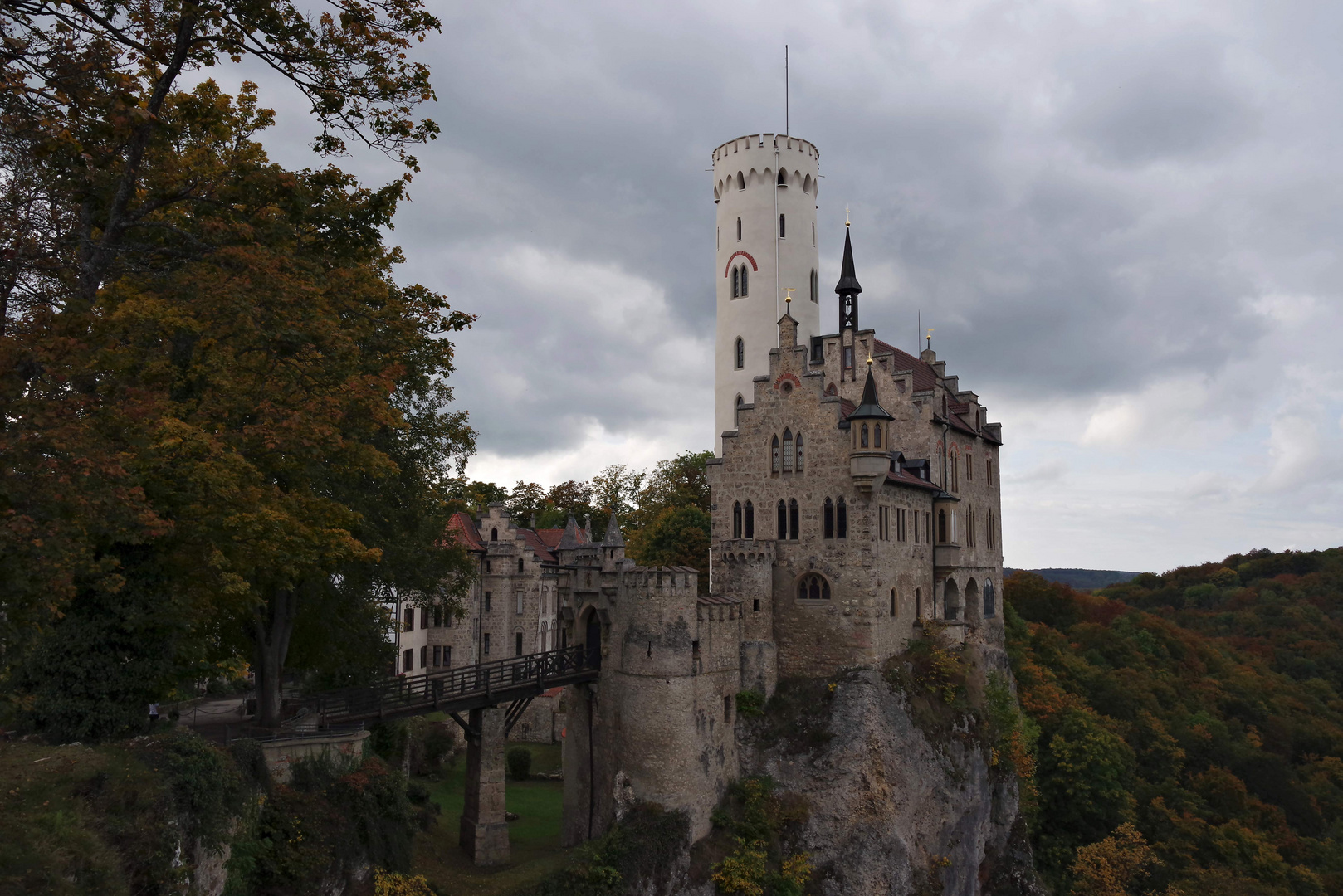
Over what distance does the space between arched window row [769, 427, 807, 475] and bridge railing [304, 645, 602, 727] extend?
1033 cm

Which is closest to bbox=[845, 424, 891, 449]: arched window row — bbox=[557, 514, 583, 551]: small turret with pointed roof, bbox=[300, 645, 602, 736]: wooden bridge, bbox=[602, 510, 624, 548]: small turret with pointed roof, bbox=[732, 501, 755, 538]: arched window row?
bbox=[732, 501, 755, 538]: arched window row

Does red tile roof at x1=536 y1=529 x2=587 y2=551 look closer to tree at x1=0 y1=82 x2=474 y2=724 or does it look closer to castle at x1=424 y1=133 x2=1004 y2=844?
castle at x1=424 y1=133 x2=1004 y2=844

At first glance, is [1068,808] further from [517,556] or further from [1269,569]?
[1269,569]

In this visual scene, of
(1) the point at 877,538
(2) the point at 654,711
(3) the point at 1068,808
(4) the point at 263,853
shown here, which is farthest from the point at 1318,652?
(4) the point at 263,853

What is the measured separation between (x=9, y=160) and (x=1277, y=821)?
238 ft

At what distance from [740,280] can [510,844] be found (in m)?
29.3

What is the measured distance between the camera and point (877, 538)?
34812 mm

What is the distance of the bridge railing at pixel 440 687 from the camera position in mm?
25828

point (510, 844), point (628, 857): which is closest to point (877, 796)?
point (628, 857)

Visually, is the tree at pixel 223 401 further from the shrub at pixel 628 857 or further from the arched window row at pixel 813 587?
the arched window row at pixel 813 587

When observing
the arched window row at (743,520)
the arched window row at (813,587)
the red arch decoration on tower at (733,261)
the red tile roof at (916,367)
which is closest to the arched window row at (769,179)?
the red arch decoration on tower at (733,261)

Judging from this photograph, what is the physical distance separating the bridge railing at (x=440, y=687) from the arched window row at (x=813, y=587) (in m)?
8.40

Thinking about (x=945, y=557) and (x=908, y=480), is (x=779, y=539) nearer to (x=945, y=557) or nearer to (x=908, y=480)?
(x=908, y=480)

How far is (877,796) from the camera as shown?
106 feet
